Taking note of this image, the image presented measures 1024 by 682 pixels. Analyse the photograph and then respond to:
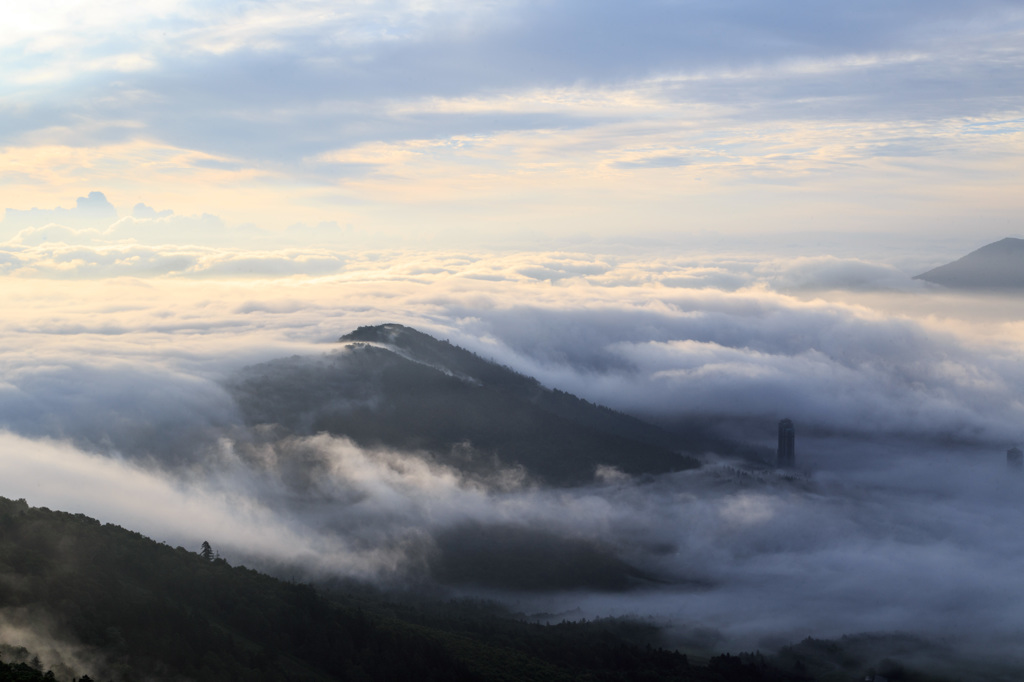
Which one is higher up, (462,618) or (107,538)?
(107,538)

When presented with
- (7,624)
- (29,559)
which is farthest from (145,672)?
(29,559)

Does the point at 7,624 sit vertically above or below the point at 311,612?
above

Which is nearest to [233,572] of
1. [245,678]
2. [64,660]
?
[245,678]

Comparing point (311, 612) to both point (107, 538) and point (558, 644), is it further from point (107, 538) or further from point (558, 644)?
point (558, 644)

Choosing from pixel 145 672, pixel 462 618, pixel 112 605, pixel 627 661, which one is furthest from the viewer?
pixel 462 618

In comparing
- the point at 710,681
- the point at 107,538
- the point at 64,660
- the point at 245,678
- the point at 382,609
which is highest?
the point at 107,538

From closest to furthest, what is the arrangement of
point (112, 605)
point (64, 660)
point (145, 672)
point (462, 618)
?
point (64, 660), point (145, 672), point (112, 605), point (462, 618)

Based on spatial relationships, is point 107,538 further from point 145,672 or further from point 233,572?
point 145,672

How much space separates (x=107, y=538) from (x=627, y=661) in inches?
4257

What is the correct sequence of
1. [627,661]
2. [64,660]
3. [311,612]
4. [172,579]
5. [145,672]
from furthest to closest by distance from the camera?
1. [627,661]
2. [311,612]
3. [172,579]
4. [145,672]
5. [64,660]

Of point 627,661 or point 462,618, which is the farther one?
point 462,618

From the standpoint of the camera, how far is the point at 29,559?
290ft

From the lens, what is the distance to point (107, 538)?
347 ft

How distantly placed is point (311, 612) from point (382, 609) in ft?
176
